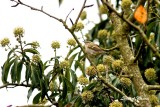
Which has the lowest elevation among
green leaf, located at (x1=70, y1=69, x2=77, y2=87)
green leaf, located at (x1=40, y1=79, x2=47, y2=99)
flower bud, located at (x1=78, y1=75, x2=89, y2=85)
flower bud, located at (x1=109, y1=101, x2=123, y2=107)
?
flower bud, located at (x1=109, y1=101, x2=123, y2=107)

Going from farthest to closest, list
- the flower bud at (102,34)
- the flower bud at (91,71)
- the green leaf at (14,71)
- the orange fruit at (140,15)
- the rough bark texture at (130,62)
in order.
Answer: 1. the flower bud at (102,34)
2. the green leaf at (14,71)
3. the flower bud at (91,71)
4. the rough bark texture at (130,62)
5. the orange fruit at (140,15)

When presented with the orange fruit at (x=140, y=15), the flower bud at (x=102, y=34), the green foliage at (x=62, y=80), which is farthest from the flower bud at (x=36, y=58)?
the flower bud at (x=102, y=34)

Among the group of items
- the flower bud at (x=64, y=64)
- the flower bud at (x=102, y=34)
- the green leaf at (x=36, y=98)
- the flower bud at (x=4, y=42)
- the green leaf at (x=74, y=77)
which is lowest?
the green leaf at (x=36, y=98)

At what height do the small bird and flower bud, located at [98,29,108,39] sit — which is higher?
flower bud, located at [98,29,108,39]

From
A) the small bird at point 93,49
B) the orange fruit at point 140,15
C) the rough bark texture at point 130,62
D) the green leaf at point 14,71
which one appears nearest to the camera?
the orange fruit at point 140,15

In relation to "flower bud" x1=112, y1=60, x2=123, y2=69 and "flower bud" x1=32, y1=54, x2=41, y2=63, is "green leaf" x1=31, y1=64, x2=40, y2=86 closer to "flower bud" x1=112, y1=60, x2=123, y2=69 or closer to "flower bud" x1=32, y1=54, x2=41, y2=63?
"flower bud" x1=32, y1=54, x2=41, y2=63

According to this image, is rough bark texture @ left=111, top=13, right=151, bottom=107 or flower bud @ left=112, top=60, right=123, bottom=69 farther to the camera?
flower bud @ left=112, top=60, right=123, bottom=69

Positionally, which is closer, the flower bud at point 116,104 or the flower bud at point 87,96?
the flower bud at point 116,104

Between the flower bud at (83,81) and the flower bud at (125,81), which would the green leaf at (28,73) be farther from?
the flower bud at (125,81)

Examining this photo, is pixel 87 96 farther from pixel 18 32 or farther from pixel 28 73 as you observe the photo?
pixel 18 32

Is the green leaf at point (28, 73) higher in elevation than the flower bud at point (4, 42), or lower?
lower

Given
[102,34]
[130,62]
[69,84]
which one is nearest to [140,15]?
[130,62]

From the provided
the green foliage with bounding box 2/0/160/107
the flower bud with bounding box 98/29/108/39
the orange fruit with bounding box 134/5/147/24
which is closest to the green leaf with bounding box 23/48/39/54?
A: the green foliage with bounding box 2/0/160/107

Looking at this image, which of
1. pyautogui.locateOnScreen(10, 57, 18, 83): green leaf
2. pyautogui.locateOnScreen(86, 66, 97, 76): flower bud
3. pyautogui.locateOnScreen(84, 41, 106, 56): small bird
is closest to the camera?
pyautogui.locateOnScreen(86, 66, 97, 76): flower bud
